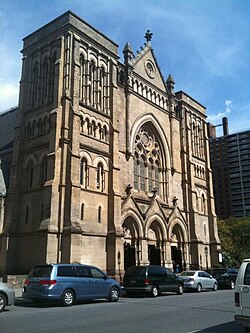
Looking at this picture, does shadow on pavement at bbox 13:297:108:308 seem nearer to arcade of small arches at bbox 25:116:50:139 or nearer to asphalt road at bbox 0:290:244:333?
asphalt road at bbox 0:290:244:333

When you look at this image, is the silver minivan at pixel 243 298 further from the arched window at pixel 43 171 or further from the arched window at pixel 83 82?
the arched window at pixel 83 82

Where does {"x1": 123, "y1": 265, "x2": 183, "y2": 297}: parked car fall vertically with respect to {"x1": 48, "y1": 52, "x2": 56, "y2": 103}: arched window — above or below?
below

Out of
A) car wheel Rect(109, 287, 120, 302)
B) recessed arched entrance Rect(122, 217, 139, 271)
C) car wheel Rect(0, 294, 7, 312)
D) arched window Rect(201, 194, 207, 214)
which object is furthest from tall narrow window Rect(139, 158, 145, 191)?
car wheel Rect(0, 294, 7, 312)

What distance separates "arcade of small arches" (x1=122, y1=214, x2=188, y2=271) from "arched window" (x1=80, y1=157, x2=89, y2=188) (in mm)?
5372

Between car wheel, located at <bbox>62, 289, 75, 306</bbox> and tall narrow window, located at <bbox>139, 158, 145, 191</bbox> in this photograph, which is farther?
tall narrow window, located at <bbox>139, 158, 145, 191</bbox>

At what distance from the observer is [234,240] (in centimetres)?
6388

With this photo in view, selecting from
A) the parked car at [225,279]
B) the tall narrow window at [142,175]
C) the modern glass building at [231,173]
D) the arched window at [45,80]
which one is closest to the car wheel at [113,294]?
the parked car at [225,279]

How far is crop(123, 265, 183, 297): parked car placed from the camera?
19656 mm

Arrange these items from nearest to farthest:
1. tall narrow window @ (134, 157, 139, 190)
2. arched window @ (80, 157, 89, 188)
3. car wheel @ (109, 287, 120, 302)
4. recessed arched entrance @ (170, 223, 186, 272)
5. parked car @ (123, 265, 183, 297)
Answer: car wheel @ (109, 287, 120, 302) → parked car @ (123, 265, 183, 297) → arched window @ (80, 157, 89, 188) → tall narrow window @ (134, 157, 139, 190) → recessed arched entrance @ (170, 223, 186, 272)

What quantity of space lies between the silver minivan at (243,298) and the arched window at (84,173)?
2029cm

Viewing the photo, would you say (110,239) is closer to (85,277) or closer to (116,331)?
(85,277)

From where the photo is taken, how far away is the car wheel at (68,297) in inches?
586

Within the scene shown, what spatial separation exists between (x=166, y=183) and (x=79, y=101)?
14085 millimetres

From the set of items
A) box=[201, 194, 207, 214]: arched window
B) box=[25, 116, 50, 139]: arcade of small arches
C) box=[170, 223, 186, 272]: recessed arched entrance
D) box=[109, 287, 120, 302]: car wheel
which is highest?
box=[25, 116, 50, 139]: arcade of small arches
